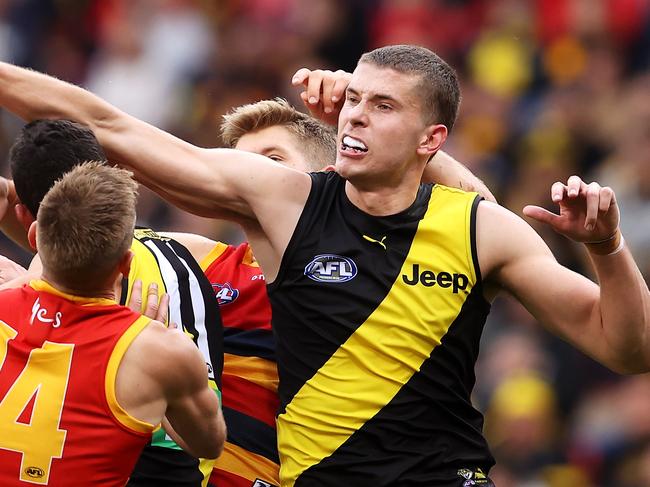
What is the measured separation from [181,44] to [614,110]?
4070 millimetres

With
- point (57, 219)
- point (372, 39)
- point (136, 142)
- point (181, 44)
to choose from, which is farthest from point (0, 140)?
point (57, 219)

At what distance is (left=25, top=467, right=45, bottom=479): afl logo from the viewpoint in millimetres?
3809

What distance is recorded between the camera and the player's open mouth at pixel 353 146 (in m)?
4.59

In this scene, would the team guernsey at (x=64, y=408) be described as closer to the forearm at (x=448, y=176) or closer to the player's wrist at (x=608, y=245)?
the player's wrist at (x=608, y=245)

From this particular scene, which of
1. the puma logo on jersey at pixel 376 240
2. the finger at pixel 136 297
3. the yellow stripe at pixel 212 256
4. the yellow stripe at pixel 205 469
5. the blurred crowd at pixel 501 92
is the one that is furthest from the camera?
the blurred crowd at pixel 501 92

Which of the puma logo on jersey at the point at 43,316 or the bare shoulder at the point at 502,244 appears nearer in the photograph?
the puma logo on jersey at the point at 43,316

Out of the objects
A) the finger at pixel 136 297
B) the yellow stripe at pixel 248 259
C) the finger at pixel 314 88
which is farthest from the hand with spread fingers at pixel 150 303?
the finger at pixel 314 88

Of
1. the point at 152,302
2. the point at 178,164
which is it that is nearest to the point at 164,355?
the point at 152,302

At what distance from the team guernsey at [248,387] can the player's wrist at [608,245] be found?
1391 millimetres

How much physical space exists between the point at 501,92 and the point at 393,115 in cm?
626

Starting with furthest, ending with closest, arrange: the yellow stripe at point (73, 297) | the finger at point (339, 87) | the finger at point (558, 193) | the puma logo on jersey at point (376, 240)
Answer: the finger at point (339, 87) → the puma logo on jersey at point (376, 240) → the finger at point (558, 193) → the yellow stripe at point (73, 297)

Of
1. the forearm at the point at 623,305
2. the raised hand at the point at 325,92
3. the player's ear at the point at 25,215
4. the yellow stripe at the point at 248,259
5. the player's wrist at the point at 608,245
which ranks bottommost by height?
the player's ear at the point at 25,215

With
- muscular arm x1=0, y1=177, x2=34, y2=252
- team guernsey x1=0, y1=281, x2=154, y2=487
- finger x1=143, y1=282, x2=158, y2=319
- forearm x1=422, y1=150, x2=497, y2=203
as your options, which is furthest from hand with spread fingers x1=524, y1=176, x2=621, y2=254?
muscular arm x1=0, y1=177, x2=34, y2=252

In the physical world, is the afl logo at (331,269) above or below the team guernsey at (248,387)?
above
